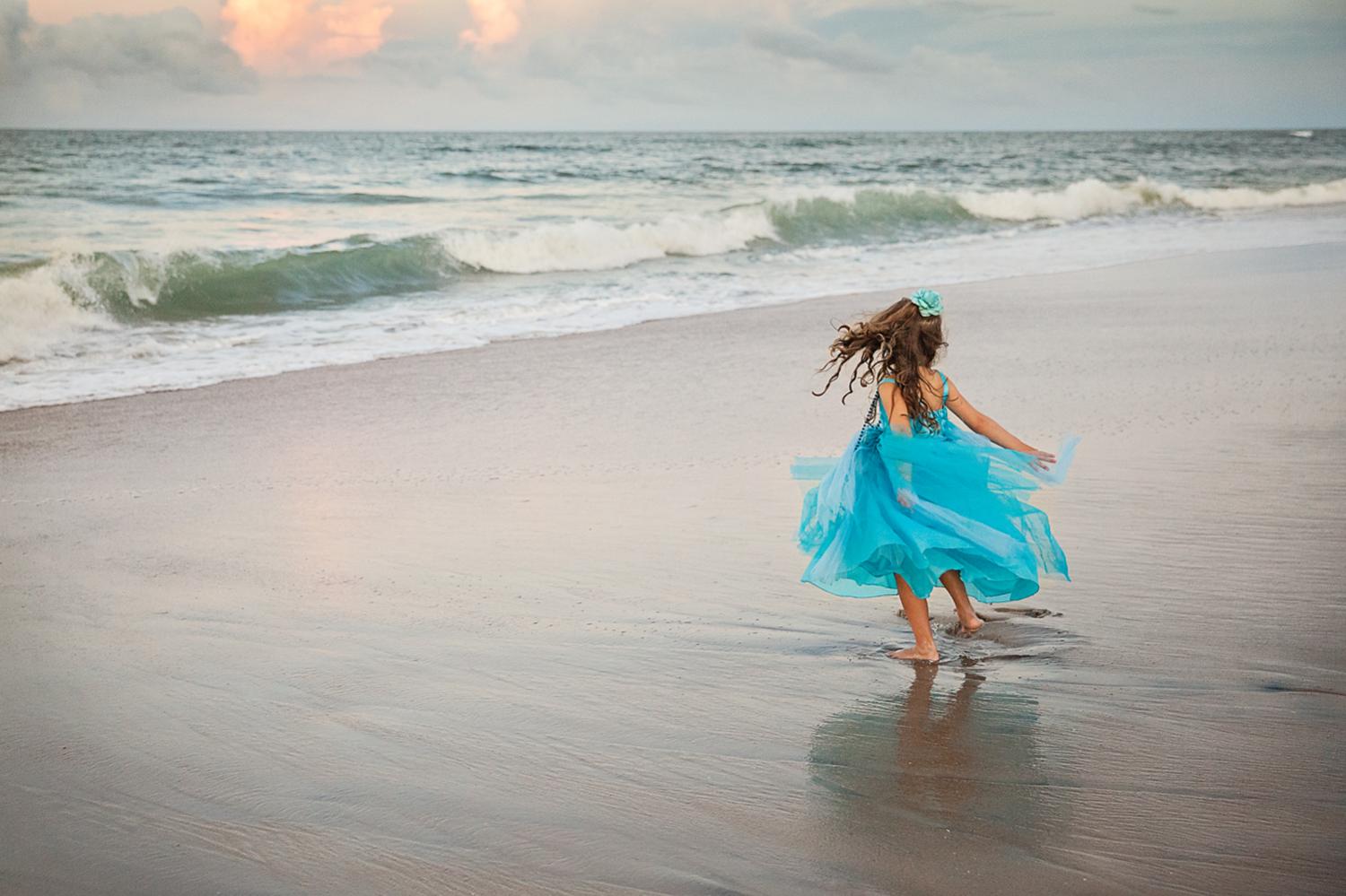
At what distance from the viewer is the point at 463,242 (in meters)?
18.8

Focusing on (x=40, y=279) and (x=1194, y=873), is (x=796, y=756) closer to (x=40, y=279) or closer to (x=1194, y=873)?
(x=1194, y=873)

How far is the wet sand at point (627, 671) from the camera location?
2779mm

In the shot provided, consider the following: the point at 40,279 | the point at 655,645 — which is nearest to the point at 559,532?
the point at 655,645

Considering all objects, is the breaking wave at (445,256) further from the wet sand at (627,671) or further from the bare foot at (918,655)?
the bare foot at (918,655)

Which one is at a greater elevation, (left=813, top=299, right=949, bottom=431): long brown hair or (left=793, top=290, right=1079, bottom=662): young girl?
(left=813, top=299, right=949, bottom=431): long brown hair

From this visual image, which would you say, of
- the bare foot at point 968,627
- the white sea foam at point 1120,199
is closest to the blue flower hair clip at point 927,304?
the bare foot at point 968,627

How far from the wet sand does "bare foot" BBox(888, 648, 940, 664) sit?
95 mm

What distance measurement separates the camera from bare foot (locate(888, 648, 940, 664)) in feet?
13.0

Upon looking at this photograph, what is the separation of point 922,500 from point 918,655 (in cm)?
53

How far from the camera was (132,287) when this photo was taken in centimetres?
1421

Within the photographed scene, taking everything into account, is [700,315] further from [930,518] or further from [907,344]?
[930,518]

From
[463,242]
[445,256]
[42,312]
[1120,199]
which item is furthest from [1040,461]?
[1120,199]

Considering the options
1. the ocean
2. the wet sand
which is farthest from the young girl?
the ocean

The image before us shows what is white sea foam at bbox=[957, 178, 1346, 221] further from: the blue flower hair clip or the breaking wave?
the blue flower hair clip
